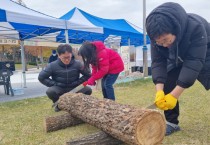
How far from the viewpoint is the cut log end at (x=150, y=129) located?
8.22 feet

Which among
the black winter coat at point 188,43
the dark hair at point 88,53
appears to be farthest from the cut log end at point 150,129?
the dark hair at point 88,53

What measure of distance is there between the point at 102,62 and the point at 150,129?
190 cm

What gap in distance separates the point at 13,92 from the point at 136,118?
6208 millimetres

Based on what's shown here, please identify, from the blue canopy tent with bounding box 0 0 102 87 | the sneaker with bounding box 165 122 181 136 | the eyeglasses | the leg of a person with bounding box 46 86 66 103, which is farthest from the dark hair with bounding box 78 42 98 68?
the blue canopy tent with bounding box 0 0 102 87

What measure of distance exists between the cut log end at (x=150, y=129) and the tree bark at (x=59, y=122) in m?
1.67

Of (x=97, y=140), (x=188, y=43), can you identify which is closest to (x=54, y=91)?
(x=97, y=140)

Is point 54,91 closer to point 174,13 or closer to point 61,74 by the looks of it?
point 61,74

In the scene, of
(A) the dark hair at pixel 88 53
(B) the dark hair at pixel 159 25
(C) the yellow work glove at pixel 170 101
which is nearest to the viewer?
(B) the dark hair at pixel 159 25

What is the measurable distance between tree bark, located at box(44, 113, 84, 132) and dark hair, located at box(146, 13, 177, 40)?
217 cm

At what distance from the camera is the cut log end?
2506mm

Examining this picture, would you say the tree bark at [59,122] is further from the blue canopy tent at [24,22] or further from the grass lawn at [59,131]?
the blue canopy tent at [24,22]

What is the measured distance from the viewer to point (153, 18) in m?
2.20

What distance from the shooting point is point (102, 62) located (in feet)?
14.0

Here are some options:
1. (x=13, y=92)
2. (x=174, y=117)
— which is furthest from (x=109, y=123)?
(x=13, y=92)
